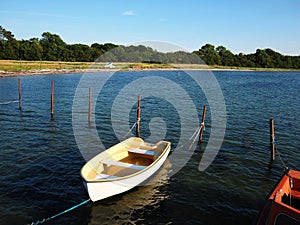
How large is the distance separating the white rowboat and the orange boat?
593 cm

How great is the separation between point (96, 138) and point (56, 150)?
3838mm

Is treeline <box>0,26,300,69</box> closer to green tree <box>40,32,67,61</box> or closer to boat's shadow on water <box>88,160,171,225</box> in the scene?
green tree <box>40,32,67,61</box>

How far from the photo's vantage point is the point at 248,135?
75.5ft

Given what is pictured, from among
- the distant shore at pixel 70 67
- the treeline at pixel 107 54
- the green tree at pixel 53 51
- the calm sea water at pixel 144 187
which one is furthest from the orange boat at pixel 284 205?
the green tree at pixel 53 51

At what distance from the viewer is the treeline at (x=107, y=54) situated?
107 meters

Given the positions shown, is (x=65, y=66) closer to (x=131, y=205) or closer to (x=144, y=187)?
(x=144, y=187)

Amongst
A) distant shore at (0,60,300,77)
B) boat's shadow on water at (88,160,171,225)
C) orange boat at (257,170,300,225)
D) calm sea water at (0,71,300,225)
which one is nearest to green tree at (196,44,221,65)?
distant shore at (0,60,300,77)

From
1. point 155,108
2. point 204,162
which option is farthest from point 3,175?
point 155,108

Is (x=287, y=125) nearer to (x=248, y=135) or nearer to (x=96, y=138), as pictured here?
(x=248, y=135)

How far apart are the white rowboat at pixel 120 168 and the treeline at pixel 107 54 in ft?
144

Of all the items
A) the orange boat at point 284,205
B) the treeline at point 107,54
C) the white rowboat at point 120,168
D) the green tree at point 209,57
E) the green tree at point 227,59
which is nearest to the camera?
the orange boat at point 284,205

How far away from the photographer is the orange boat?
7604mm

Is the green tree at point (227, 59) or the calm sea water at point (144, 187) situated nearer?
the calm sea water at point (144, 187)

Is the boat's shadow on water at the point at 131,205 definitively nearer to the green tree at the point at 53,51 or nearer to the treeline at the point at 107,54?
the treeline at the point at 107,54
